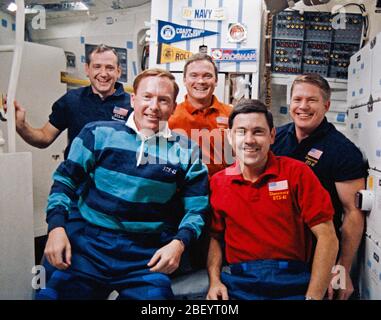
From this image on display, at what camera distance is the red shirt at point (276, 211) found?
1.55 meters

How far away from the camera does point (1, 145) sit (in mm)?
1753

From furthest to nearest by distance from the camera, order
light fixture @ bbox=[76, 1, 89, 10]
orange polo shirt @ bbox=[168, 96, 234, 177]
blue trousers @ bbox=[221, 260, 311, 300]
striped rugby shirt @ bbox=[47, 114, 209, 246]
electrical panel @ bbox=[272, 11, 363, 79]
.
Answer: light fixture @ bbox=[76, 1, 89, 10]
electrical panel @ bbox=[272, 11, 363, 79]
orange polo shirt @ bbox=[168, 96, 234, 177]
striped rugby shirt @ bbox=[47, 114, 209, 246]
blue trousers @ bbox=[221, 260, 311, 300]

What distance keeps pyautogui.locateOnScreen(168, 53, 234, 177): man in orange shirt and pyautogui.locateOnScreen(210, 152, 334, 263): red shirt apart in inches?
22.6

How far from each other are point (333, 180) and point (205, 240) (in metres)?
0.80

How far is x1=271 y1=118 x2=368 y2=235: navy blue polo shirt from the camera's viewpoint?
75.4 inches

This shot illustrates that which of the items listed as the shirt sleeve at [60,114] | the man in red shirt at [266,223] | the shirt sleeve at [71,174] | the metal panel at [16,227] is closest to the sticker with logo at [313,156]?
the man in red shirt at [266,223]

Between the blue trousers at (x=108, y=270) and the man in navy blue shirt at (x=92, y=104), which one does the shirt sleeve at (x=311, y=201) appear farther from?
the man in navy blue shirt at (x=92, y=104)

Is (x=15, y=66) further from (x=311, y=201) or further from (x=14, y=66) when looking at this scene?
(x=311, y=201)

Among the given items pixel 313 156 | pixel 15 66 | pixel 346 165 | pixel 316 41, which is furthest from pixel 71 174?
pixel 316 41

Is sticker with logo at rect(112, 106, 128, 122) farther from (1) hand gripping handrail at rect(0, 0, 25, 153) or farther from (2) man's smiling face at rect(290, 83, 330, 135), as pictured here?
(2) man's smiling face at rect(290, 83, 330, 135)

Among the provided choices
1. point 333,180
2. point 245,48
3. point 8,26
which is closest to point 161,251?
point 333,180

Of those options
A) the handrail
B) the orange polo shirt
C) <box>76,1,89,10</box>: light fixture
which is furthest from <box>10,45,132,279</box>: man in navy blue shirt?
<box>76,1,89,10</box>: light fixture

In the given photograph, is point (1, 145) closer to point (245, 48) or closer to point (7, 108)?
point (7, 108)

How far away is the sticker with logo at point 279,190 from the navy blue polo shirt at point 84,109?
1.30m
